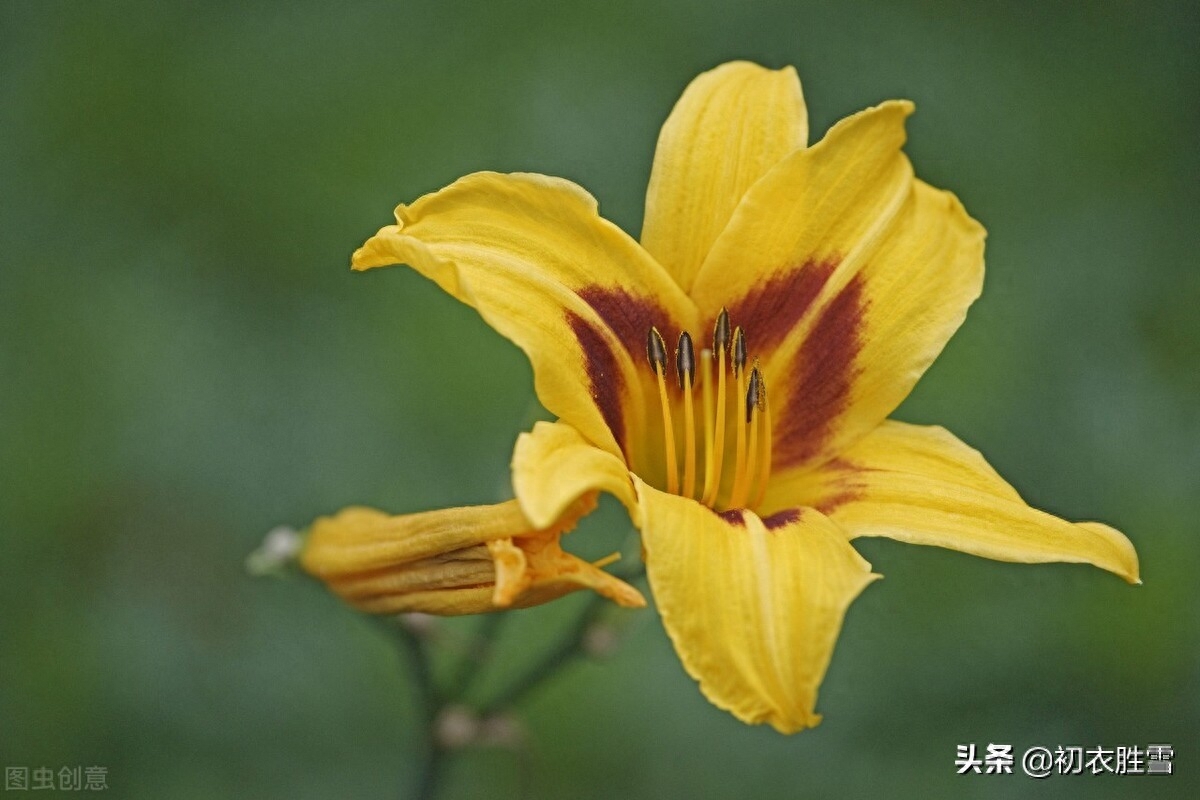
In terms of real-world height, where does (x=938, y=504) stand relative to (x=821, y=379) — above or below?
below

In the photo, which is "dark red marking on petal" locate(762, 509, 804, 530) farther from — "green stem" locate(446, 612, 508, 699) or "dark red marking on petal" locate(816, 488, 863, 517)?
"green stem" locate(446, 612, 508, 699)

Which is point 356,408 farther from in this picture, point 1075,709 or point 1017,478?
point 1075,709

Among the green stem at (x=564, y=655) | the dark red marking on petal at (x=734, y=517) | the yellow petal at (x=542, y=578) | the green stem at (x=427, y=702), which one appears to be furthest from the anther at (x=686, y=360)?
the green stem at (x=427, y=702)

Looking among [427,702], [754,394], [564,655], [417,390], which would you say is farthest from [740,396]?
[417,390]

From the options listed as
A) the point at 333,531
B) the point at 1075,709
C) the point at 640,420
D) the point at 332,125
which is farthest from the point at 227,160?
the point at 1075,709

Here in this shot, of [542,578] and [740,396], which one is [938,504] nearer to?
[740,396]

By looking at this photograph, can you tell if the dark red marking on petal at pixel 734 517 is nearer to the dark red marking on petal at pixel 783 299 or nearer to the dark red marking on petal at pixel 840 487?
the dark red marking on petal at pixel 840 487

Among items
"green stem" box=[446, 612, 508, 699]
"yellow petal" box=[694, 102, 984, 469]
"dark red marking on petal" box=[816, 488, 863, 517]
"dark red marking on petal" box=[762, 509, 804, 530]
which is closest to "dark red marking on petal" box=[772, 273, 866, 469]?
"yellow petal" box=[694, 102, 984, 469]
